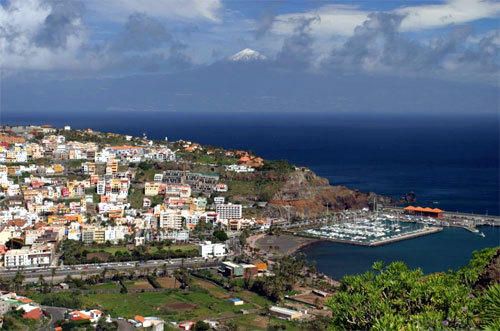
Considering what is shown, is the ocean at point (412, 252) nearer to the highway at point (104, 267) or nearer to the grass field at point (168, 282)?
the highway at point (104, 267)

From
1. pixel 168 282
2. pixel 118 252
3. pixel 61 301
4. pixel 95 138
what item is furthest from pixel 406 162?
pixel 61 301

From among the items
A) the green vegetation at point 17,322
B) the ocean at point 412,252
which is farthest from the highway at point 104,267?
the green vegetation at point 17,322

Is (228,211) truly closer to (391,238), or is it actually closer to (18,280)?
(391,238)

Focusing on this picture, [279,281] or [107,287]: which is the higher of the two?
[279,281]

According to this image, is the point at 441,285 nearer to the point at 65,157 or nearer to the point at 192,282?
the point at 192,282

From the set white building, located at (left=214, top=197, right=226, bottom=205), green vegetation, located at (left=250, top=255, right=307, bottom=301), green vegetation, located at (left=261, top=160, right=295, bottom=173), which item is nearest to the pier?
green vegetation, located at (left=261, top=160, right=295, bottom=173)

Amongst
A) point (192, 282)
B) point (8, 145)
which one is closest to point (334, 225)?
point (192, 282)

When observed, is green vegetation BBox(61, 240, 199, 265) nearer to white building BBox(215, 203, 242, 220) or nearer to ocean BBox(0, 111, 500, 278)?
white building BBox(215, 203, 242, 220)
